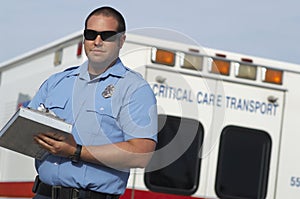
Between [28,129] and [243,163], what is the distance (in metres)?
3.65

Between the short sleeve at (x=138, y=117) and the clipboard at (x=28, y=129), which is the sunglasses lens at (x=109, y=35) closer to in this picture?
the short sleeve at (x=138, y=117)

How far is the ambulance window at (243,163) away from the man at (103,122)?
3163mm

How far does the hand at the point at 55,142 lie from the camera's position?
3668mm

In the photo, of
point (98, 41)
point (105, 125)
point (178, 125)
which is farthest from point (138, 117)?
point (178, 125)

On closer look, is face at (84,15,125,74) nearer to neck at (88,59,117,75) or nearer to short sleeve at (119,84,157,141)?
neck at (88,59,117,75)

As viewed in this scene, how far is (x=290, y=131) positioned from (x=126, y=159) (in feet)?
12.3

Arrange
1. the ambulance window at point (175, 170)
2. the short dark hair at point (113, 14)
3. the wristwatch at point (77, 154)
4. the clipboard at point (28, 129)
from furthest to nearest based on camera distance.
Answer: the ambulance window at point (175, 170)
the short dark hair at point (113, 14)
the wristwatch at point (77, 154)
the clipboard at point (28, 129)

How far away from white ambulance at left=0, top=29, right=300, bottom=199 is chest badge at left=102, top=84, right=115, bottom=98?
2528mm

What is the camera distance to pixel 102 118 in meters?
3.83

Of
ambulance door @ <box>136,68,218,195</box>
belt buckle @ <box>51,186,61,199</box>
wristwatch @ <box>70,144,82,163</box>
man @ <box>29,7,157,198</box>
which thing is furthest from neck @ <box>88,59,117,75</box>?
ambulance door @ <box>136,68,218,195</box>

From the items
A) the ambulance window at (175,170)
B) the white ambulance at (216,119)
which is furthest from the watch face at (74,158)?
the ambulance window at (175,170)

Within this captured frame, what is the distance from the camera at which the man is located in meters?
3.79

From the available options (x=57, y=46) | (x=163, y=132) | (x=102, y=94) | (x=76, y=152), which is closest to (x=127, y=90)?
(x=102, y=94)

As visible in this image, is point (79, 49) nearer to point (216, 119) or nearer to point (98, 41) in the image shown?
point (216, 119)
